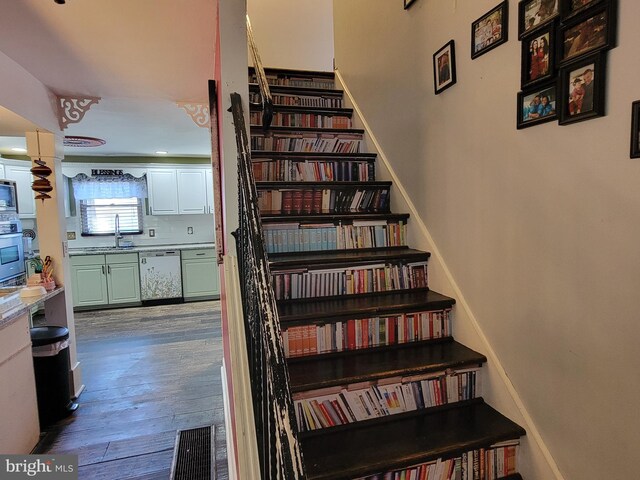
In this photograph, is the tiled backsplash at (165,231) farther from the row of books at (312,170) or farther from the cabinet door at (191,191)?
the row of books at (312,170)

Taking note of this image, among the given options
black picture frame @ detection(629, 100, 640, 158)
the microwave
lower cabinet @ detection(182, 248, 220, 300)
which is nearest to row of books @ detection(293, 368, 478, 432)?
black picture frame @ detection(629, 100, 640, 158)

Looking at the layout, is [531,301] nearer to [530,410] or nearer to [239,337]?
[530,410]

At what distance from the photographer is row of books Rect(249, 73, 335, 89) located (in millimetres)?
3311

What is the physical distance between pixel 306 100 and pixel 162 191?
4096 mm

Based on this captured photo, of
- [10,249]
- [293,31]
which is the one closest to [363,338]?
[293,31]

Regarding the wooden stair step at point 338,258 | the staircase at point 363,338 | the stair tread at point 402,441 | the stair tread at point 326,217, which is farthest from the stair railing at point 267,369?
the stair tread at point 326,217

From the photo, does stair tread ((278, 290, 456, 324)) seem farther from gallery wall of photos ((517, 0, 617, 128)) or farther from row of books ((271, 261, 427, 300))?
gallery wall of photos ((517, 0, 617, 128))

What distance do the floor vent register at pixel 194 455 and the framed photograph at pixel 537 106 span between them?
2486 mm

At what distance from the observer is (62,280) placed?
302cm

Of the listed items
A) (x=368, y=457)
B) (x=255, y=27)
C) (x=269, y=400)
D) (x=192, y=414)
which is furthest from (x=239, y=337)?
(x=255, y=27)

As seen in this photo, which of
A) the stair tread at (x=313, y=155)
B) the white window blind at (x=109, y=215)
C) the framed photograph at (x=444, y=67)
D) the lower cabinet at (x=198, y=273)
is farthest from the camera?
the white window blind at (x=109, y=215)

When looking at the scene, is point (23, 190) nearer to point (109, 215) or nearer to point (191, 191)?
point (109, 215)

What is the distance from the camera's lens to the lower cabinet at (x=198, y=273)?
5.99m

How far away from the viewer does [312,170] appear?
2363 millimetres
